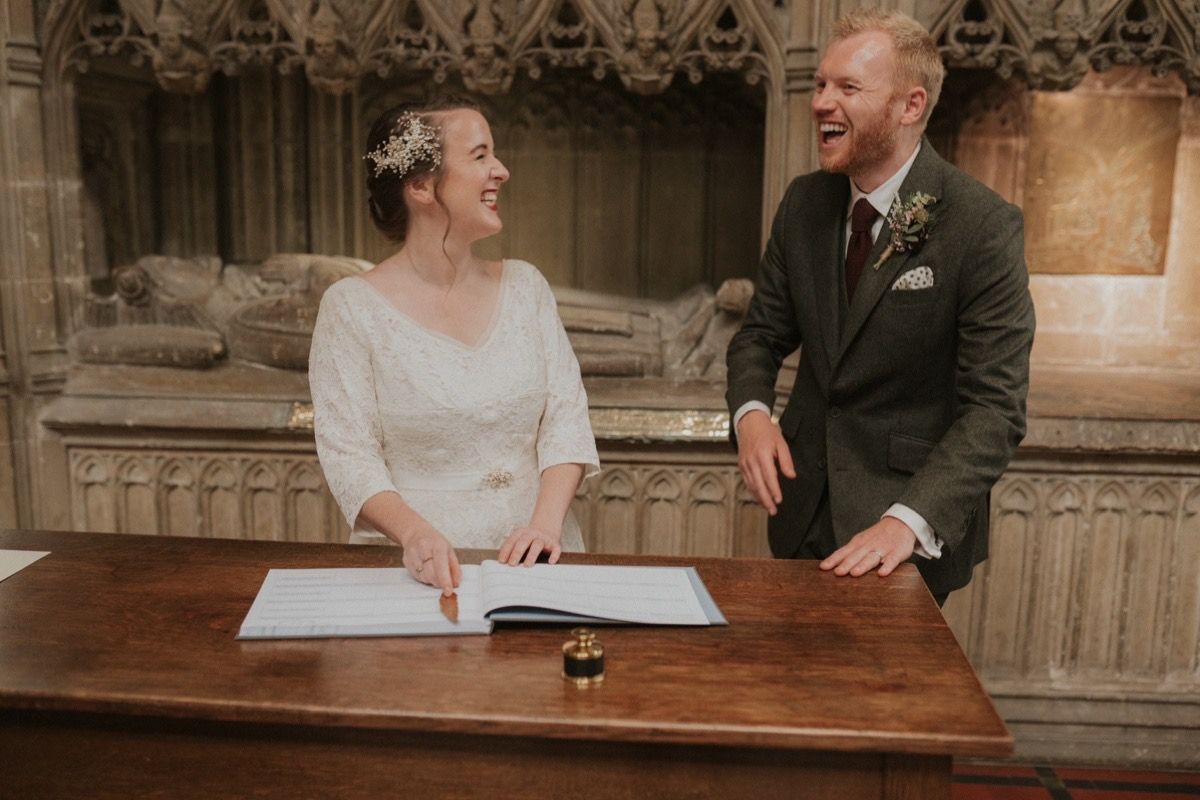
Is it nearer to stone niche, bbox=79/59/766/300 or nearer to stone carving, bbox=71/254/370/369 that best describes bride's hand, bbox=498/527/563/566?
stone carving, bbox=71/254/370/369

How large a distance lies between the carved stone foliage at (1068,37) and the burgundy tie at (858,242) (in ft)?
4.86

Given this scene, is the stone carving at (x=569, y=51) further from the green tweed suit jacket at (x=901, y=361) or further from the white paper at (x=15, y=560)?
the white paper at (x=15, y=560)

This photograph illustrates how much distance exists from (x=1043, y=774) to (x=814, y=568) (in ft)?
6.39

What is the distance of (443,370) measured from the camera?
84.3 inches

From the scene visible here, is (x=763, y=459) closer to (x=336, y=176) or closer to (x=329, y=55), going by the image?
(x=329, y=55)

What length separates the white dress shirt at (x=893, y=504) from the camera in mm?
1878

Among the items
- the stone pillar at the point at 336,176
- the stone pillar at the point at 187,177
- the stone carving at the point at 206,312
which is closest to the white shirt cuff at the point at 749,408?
the stone carving at the point at 206,312

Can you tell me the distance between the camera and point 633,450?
3506 millimetres

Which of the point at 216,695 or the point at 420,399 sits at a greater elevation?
the point at 420,399

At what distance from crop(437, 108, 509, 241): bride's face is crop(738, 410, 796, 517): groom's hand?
655 mm

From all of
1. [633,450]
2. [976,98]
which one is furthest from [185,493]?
[976,98]

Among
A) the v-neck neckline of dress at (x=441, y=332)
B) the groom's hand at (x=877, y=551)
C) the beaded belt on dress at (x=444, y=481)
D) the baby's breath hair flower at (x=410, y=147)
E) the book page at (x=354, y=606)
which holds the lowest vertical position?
the book page at (x=354, y=606)

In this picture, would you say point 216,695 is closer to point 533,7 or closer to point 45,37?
point 533,7

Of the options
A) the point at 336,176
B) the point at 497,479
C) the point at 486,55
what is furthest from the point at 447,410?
the point at 336,176
